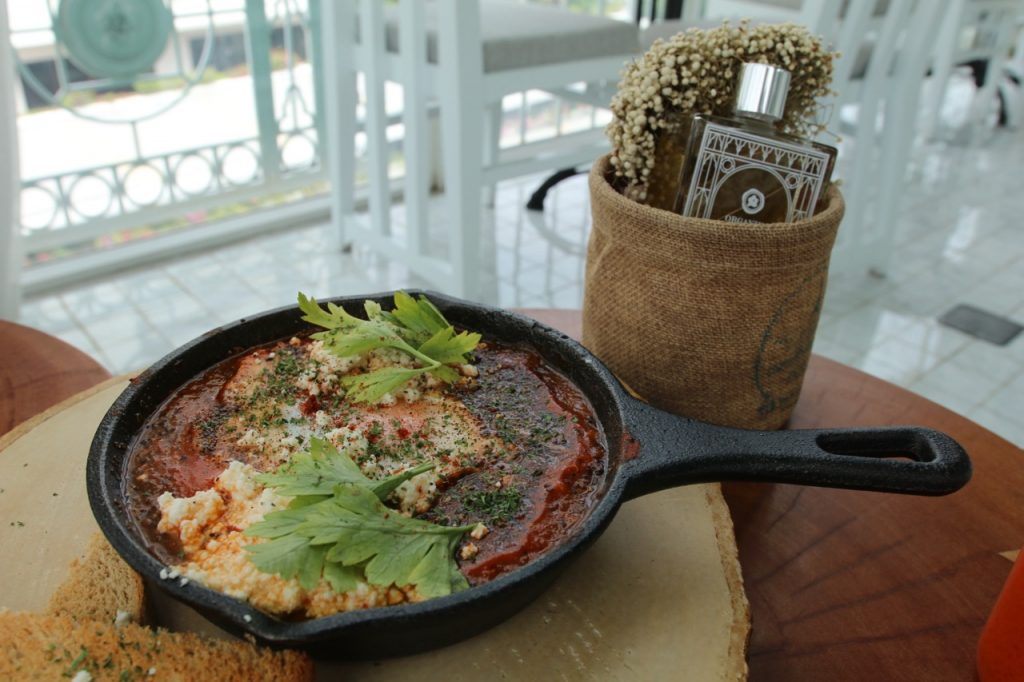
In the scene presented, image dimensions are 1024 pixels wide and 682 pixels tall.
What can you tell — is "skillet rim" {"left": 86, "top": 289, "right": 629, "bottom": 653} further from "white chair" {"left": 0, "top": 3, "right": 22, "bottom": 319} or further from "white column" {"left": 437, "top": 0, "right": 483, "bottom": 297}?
"white chair" {"left": 0, "top": 3, "right": 22, "bottom": 319}

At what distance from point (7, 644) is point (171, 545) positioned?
110 mm

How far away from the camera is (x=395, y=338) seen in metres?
0.76

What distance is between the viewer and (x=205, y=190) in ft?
8.11

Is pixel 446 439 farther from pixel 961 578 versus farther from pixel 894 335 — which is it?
pixel 894 335

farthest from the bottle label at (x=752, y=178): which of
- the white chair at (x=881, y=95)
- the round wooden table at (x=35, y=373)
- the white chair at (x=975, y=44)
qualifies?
the white chair at (x=975, y=44)

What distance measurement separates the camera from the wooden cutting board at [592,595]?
58cm

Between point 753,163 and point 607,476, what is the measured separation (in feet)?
1.13

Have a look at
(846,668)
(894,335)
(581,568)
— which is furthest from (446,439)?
(894,335)

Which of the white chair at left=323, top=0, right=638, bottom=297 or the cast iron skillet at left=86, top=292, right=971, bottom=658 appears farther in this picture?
the white chair at left=323, top=0, right=638, bottom=297

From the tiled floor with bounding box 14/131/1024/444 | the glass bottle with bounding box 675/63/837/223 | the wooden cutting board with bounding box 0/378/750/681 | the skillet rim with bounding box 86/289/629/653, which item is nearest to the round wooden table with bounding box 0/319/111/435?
the wooden cutting board with bounding box 0/378/750/681

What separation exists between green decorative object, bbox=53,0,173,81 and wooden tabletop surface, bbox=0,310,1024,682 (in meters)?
1.42

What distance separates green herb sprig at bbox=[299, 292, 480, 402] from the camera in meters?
0.73

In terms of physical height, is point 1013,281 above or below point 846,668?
below

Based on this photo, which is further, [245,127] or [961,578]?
[245,127]
